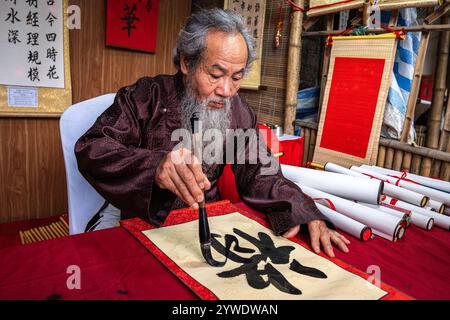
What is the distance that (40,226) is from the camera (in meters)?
3.60

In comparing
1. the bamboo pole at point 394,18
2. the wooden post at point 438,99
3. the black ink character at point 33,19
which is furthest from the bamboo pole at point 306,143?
the black ink character at point 33,19

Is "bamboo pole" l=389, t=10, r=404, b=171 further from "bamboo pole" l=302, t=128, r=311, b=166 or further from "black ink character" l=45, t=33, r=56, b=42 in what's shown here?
"black ink character" l=45, t=33, r=56, b=42

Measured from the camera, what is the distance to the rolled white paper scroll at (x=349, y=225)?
1.30 metres

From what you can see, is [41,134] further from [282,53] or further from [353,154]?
[353,154]

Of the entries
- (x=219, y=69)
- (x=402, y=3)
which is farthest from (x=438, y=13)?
(x=219, y=69)

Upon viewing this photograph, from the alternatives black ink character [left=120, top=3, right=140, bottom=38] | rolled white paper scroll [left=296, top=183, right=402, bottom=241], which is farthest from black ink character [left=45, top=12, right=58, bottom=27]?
rolled white paper scroll [left=296, top=183, right=402, bottom=241]

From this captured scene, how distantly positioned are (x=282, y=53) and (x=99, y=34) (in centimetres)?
200

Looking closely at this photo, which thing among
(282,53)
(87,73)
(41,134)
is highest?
(282,53)

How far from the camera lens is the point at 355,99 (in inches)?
→ 107

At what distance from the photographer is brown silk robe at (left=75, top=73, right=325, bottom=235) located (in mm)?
1280

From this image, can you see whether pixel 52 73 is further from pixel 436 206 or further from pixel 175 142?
pixel 436 206

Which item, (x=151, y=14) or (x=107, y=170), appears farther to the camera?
(x=151, y=14)

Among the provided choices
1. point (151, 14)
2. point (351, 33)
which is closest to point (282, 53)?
point (351, 33)
